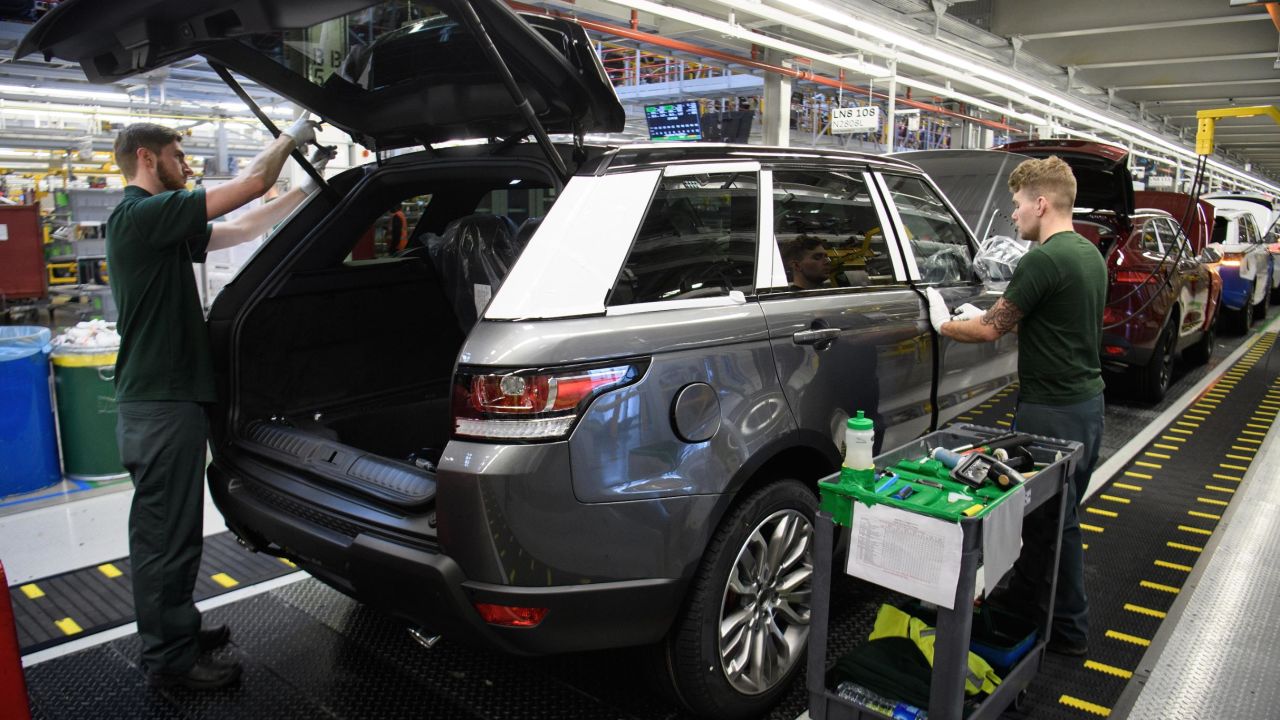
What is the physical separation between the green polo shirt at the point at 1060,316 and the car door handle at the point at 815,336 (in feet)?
1.94

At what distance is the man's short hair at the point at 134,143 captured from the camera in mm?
2588

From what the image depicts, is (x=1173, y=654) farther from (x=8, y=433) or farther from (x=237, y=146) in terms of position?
(x=237, y=146)

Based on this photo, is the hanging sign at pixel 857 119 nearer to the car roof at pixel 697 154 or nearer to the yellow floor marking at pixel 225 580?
the car roof at pixel 697 154

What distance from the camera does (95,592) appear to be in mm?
3371

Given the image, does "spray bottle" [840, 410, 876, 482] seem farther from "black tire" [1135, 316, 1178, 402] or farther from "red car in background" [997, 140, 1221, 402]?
"black tire" [1135, 316, 1178, 402]

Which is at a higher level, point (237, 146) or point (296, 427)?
point (237, 146)

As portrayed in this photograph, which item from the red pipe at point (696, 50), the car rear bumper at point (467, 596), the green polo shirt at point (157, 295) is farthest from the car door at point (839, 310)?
the red pipe at point (696, 50)

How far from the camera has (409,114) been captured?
286 cm

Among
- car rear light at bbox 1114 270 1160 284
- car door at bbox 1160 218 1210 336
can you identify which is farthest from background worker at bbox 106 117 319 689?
car door at bbox 1160 218 1210 336

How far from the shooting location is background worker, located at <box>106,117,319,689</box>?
251 centimetres

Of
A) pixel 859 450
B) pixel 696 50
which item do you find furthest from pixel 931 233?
pixel 696 50

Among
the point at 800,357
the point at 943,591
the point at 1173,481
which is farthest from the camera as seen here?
the point at 1173,481

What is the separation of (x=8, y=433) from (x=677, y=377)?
13.1 feet

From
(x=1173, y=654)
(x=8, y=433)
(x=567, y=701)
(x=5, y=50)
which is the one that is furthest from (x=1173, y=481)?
(x=5, y=50)
